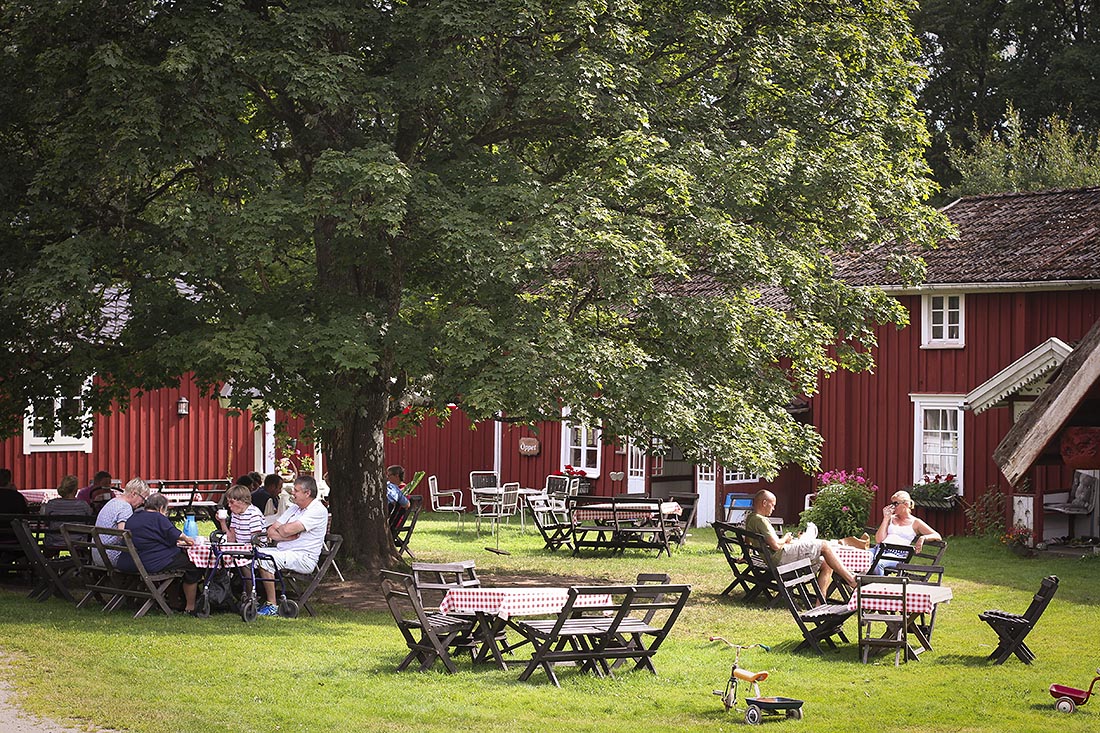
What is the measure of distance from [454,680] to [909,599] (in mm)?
4173

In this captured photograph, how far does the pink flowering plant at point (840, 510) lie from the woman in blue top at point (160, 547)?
13.5 meters

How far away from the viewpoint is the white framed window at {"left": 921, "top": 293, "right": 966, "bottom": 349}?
2533 centimetres

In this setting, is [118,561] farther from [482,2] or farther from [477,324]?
[482,2]

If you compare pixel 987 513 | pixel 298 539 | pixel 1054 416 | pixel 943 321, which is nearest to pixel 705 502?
pixel 987 513

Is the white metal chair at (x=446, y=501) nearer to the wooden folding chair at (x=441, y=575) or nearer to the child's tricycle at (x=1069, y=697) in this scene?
the wooden folding chair at (x=441, y=575)

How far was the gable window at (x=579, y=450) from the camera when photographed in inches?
1200

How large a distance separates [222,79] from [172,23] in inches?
30.0

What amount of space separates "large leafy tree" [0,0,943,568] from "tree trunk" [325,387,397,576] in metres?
0.04

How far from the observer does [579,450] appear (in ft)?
101

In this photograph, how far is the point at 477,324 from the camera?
14.3 meters

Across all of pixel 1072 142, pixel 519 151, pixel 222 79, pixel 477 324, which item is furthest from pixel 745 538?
pixel 1072 142

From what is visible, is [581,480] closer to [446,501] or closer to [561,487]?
[561,487]

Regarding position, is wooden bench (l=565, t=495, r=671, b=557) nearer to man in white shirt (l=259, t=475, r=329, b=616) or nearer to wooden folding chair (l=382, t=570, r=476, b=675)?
man in white shirt (l=259, t=475, r=329, b=616)

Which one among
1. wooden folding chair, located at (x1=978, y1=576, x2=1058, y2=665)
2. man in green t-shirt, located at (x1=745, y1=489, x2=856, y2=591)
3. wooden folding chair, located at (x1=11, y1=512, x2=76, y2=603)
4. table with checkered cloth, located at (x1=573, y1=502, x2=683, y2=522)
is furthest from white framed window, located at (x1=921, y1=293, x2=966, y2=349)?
wooden folding chair, located at (x1=11, y1=512, x2=76, y2=603)
